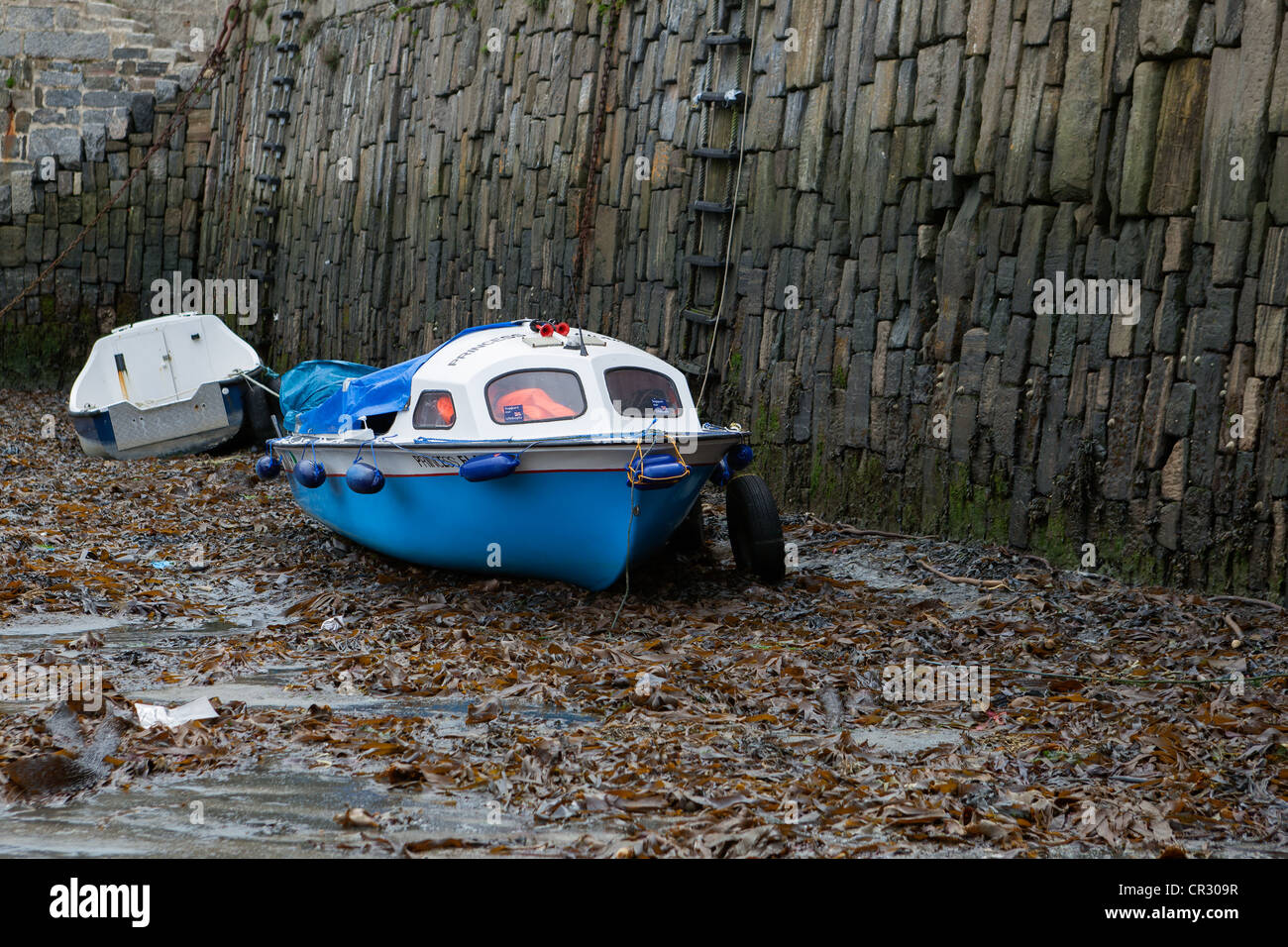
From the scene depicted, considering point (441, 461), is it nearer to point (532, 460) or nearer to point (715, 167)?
point (532, 460)

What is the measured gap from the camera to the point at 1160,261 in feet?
24.9

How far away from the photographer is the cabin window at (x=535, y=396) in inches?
323

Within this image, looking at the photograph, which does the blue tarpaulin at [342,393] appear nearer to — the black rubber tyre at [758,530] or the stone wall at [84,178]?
the black rubber tyre at [758,530]

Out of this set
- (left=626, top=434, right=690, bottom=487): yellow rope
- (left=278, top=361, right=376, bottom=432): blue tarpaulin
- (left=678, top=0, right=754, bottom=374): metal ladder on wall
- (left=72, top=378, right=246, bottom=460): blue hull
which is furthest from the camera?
(left=72, top=378, right=246, bottom=460): blue hull

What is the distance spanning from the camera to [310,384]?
11109 millimetres

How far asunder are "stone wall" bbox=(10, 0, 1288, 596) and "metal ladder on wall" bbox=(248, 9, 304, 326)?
4064 millimetres

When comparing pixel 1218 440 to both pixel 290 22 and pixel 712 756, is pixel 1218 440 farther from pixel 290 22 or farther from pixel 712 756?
pixel 290 22

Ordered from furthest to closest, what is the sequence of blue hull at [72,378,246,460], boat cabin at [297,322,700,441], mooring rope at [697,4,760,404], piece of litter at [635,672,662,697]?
blue hull at [72,378,246,460] → mooring rope at [697,4,760,404] → boat cabin at [297,322,700,441] → piece of litter at [635,672,662,697]

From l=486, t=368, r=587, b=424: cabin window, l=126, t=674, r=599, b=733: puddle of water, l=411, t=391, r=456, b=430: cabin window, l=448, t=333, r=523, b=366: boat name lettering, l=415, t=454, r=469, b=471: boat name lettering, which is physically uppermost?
l=448, t=333, r=523, b=366: boat name lettering

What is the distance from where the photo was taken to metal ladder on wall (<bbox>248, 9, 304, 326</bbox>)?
18719mm

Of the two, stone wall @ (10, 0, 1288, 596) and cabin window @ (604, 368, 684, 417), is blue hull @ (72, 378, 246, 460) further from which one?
cabin window @ (604, 368, 684, 417)

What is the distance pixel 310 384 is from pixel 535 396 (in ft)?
11.4

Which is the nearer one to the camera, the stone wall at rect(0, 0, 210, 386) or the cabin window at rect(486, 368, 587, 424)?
the cabin window at rect(486, 368, 587, 424)

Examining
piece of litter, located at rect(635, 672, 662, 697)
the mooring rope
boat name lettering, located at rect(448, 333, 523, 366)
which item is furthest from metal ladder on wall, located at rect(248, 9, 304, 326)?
piece of litter, located at rect(635, 672, 662, 697)
